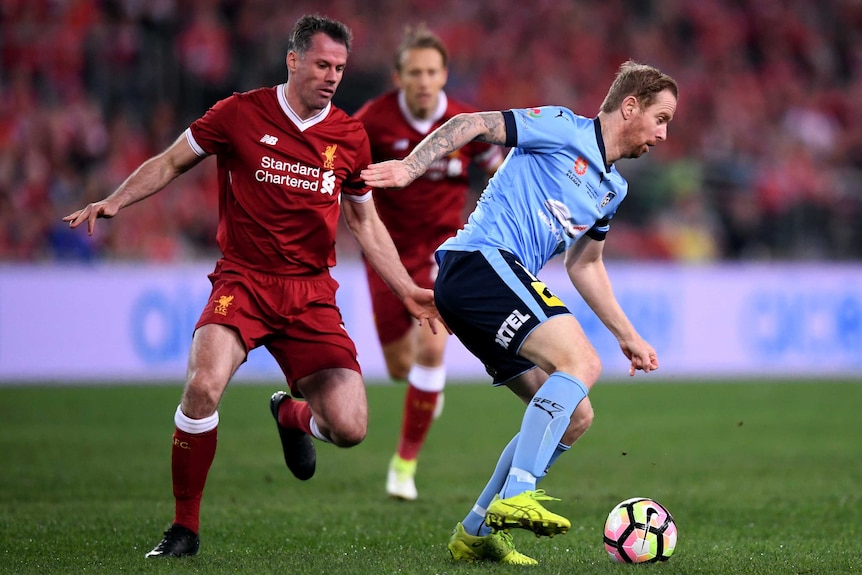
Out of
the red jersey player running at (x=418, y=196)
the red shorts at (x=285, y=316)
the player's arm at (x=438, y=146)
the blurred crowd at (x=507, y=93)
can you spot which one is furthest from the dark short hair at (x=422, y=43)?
the blurred crowd at (x=507, y=93)

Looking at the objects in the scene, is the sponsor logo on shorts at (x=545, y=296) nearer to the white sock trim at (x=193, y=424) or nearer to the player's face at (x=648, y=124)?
the player's face at (x=648, y=124)

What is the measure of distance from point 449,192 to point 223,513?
9.78ft

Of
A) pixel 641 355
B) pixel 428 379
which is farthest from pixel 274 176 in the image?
pixel 428 379

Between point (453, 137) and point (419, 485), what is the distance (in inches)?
152

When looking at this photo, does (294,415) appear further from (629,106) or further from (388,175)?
(629,106)

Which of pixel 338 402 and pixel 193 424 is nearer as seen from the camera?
pixel 193 424

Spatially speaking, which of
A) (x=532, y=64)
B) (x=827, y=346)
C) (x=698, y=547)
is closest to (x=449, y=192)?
(x=698, y=547)

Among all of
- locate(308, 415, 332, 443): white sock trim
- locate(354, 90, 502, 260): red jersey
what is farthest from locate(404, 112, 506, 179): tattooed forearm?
locate(354, 90, 502, 260): red jersey

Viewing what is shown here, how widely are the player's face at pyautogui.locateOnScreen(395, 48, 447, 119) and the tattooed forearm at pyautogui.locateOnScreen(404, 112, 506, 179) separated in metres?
3.02

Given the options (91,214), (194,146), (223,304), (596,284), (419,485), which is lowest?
(419,485)

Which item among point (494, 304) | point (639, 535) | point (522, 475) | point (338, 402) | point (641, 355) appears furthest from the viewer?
point (338, 402)

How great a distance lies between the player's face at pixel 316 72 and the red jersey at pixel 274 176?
89 mm

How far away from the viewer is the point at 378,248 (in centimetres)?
633

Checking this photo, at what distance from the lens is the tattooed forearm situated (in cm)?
526
